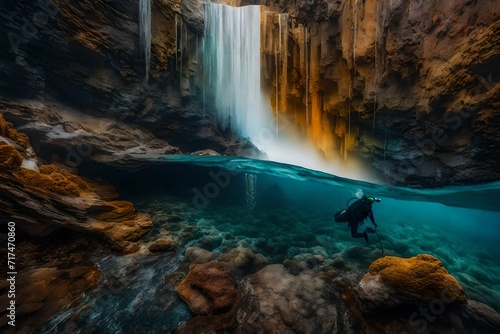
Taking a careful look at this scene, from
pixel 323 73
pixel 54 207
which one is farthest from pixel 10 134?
pixel 323 73

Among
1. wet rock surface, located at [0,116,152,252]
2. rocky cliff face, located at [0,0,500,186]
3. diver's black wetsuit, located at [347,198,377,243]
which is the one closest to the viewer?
wet rock surface, located at [0,116,152,252]

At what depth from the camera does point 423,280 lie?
5.02 m

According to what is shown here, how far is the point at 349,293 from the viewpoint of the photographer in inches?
243

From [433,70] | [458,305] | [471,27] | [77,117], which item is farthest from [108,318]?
[471,27]

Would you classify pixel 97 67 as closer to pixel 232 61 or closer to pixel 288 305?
pixel 232 61

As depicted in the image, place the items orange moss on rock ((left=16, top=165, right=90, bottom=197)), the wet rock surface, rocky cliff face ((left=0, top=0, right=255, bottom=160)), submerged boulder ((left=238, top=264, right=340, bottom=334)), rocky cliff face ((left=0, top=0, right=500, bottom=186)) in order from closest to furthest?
submerged boulder ((left=238, top=264, right=340, bottom=334)), the wet rock surface, orange moss on rock ((left=16, top=165, right=90, bottom=197)), rocky cliff face ((left=0, top=0, right=500, bottom=186)), rocky cliff face ((left=0, top=0, right=255, bottom=160))

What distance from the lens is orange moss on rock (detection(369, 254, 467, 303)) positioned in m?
4.96

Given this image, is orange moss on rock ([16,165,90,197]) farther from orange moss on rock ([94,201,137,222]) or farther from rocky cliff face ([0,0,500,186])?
rocky cliff face ([0,0,500,186])

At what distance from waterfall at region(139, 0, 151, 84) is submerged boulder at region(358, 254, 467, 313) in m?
15.7

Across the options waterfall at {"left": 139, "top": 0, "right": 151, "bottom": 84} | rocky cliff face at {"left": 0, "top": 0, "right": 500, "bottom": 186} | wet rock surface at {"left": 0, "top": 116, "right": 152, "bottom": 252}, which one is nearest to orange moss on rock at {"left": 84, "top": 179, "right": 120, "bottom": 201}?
wet rock surface at {"left": 0, "top": 116, "right": 152, "bottom": 252}

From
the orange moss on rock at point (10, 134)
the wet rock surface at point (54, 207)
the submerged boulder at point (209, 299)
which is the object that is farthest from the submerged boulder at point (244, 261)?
the orange moss on rock at point (10, 134)

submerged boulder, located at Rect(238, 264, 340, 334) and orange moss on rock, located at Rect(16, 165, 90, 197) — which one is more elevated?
orange moss on rock, located at Rect(16, 165, 90, 197)

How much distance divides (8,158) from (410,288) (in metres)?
11.9

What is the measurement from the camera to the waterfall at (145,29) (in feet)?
38.0
